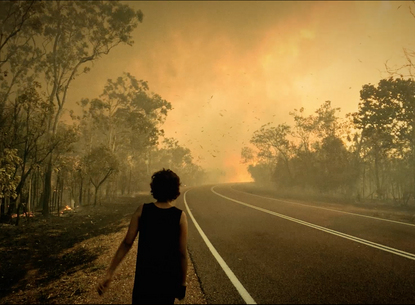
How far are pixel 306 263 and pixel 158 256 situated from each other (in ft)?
13.9

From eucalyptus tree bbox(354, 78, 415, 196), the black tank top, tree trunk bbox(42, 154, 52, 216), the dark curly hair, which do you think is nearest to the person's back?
the black tank top

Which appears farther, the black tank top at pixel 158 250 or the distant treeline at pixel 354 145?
the distant treeline at pixel 354 145

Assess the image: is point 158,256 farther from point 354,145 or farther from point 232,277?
point 354,145

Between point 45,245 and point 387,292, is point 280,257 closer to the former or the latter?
point 387,292

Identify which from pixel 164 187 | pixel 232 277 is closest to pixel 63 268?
pixel 232 277

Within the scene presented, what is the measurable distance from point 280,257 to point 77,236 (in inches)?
319

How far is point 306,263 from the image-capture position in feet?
16.9

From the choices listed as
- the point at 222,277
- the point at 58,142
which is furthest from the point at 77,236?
the point at 222,277

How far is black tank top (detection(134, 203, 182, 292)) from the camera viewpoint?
2270 mm

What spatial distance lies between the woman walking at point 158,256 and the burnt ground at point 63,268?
1775mm

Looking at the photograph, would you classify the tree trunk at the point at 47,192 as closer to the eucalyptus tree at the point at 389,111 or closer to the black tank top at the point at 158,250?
the black tank top at the point at 158,250

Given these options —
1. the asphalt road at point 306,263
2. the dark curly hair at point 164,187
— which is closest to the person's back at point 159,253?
the dark curly hair at point 164,187

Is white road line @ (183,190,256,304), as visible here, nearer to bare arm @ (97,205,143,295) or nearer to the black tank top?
the black tank top

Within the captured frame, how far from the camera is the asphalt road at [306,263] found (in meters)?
3.77
